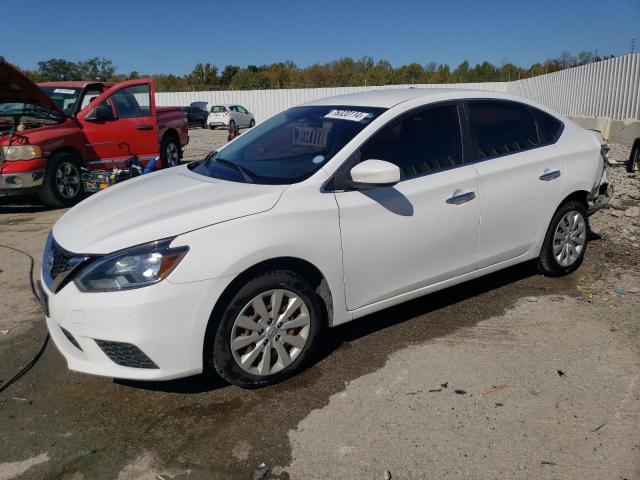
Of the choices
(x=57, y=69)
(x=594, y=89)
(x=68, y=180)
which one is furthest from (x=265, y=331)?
(x=57, y=69)

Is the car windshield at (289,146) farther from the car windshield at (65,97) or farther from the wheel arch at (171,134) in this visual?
the wheel arch at (171,134)

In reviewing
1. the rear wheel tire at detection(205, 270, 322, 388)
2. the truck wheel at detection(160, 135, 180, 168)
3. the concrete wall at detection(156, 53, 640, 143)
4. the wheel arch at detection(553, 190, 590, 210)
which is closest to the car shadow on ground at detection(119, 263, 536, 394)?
the rear wheel tire at detection(205, 270, 322, 388)

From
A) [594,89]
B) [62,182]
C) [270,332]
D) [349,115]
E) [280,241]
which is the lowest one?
[270,332]

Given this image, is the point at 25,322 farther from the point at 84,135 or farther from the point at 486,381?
the point at 84,135

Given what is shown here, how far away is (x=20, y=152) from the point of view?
Result: 770 centimetres

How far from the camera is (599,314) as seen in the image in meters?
4.21

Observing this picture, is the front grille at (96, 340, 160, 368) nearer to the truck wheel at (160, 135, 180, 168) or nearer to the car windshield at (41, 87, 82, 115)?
the car windshield at (41, 87, 82, 115)

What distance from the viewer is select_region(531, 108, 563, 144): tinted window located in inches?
178

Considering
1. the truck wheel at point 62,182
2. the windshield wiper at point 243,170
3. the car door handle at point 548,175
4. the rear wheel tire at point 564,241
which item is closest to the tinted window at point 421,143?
the windshield wiper at point 243,170

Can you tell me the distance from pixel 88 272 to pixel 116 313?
289mm

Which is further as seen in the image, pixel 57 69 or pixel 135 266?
pixel 57 69

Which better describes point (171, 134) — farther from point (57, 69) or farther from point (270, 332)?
point (57, 69)

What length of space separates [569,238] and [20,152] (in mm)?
7245

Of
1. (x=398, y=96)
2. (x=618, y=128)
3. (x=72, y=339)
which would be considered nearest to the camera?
(x=72, y=339)
